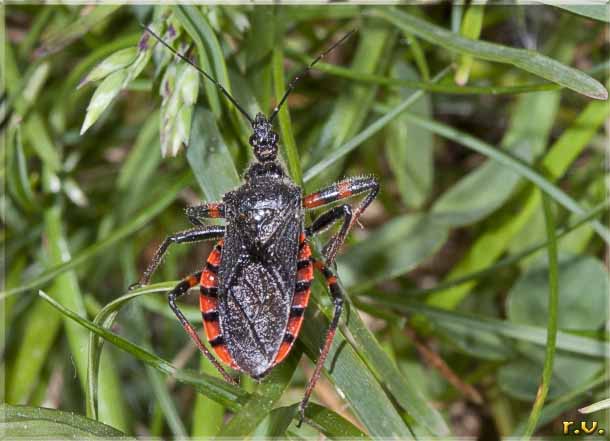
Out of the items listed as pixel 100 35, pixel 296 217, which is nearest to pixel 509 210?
pixel 296 217

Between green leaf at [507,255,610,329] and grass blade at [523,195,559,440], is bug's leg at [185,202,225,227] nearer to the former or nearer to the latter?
grass blade at [523,195,559,440]

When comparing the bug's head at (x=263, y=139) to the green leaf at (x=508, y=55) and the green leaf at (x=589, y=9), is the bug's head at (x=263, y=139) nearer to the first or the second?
the green leaf at (x=508, y=55)

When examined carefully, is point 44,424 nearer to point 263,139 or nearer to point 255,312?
point 255,312

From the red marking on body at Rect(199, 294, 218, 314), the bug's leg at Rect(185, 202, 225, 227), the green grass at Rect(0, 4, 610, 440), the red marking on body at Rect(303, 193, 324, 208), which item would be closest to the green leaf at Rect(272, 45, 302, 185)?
the green grass at Rect(0, 4, 610, 440)

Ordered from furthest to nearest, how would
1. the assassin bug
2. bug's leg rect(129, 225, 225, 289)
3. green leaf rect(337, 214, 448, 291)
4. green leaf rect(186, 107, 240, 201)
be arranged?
1. green leaf rect(337, 214, 448, 291)
2. bug's leg rect(129, 225, 225, 289)
3. green leaf rect(186, 107, 240, 201)
4. the assassin bug

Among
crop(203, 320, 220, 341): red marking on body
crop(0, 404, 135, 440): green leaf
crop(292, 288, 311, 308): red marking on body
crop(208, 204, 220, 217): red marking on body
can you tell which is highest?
crop(208, 204, 220, 217): red marking on body

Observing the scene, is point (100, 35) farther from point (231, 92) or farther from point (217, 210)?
point (217, 210)

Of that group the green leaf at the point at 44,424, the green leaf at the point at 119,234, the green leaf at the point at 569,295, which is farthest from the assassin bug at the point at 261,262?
the green leaf at the point at 569,295
